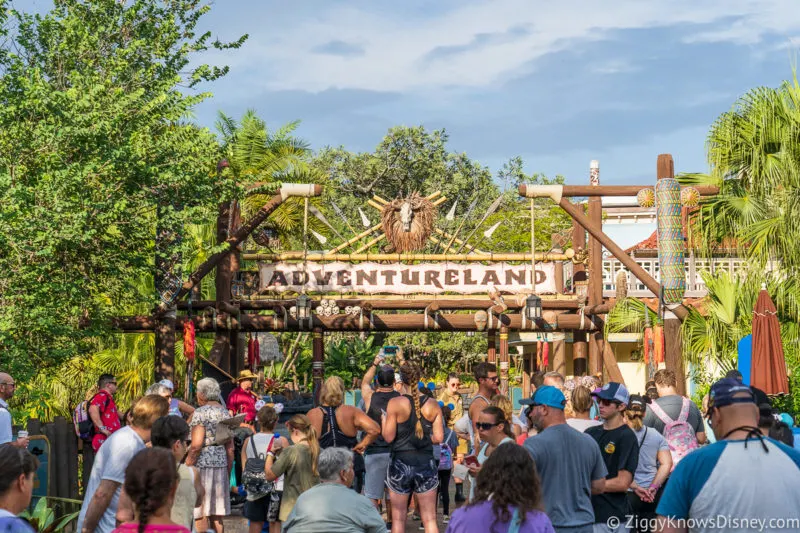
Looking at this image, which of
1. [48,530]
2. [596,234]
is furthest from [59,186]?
[596,234]

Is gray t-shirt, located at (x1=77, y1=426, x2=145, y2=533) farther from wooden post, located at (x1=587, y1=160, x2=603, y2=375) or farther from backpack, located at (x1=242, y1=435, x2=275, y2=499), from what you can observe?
wooden post, located at (x1=587, y1=160, x2=603, y2=375)

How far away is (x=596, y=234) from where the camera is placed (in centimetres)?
1927

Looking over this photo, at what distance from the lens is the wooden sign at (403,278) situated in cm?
2098

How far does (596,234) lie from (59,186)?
10138 mm

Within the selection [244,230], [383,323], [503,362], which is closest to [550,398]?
[244,230]

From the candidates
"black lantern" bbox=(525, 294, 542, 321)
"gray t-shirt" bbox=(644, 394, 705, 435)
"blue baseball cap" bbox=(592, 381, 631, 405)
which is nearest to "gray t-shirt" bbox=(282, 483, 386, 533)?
"blue baseball cap" bbox=(592, 381, 631, 405)

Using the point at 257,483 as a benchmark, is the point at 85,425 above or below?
above

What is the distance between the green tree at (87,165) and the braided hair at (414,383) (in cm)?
473

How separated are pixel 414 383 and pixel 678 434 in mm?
2586

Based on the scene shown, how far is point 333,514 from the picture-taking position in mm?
5535

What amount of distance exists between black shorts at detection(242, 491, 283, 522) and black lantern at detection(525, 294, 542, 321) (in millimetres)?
11452

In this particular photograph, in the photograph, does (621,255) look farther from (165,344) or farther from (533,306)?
(165,344)

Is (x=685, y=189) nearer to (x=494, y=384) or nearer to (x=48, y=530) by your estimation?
(x=494, y=384)

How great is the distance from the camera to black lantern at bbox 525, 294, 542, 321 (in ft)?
65.1
